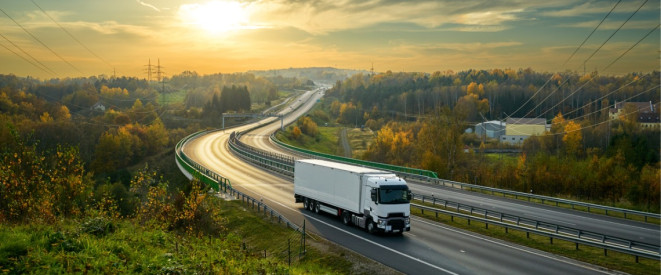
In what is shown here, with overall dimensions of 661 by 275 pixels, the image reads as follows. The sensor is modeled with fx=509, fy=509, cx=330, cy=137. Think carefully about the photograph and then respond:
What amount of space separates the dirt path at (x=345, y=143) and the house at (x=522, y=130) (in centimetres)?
4444

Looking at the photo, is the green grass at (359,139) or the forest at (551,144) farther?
the green grass at (359,139)

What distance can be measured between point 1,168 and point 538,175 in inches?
2114

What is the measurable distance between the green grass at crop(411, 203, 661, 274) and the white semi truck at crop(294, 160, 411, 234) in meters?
5.58

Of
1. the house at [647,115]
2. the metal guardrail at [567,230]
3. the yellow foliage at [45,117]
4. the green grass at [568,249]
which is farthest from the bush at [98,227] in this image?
the house at [647,115]

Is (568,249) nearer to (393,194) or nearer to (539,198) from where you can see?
(393,194)

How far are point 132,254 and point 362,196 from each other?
14.9 meters

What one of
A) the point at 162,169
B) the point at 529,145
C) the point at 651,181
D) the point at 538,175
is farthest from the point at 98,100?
the point at 651,181

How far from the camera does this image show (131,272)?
686 inches

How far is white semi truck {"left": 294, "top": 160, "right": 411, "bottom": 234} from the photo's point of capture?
2953 centimetres

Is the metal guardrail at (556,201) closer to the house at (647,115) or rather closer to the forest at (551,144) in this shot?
the forest at (551,144)

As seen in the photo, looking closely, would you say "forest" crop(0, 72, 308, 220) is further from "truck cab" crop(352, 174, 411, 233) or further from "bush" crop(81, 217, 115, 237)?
"truck cab" crop(352, 174, 411, 233)

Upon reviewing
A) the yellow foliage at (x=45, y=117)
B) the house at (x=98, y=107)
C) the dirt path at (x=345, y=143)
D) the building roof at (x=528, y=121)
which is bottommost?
the dirt path at (x=345, y=143)

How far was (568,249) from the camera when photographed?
1064 inches

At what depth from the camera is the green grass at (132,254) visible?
1727cm
